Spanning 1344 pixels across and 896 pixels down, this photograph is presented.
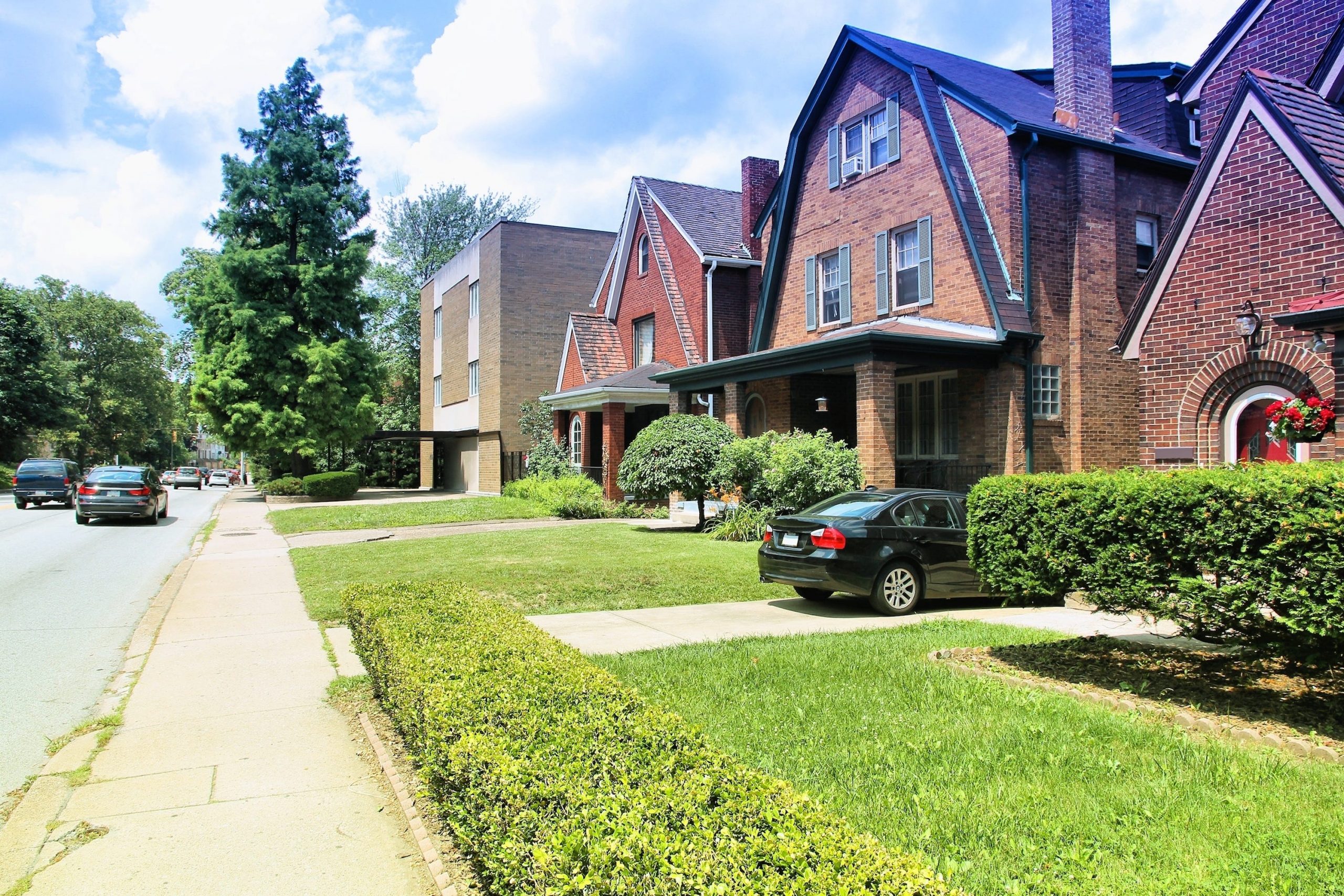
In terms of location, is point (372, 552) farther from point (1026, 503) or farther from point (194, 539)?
point (1026, 503)

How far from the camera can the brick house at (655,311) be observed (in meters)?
25.8

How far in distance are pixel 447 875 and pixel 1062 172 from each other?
58.2ft

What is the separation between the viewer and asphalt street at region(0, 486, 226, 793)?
21.1 ft

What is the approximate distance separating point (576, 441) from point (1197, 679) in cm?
2487

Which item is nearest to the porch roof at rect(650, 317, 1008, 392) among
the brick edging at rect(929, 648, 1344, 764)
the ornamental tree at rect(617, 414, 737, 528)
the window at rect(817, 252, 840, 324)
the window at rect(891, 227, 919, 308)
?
the window at rect(891, 227, 919, 308)

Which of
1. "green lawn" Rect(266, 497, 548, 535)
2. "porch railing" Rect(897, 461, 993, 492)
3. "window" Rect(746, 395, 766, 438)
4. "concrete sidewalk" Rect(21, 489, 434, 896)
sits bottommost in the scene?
"concrete sidewalk" Rect(21, 489, 434, 896)

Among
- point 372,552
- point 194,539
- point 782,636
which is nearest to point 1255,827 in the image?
point 782,636

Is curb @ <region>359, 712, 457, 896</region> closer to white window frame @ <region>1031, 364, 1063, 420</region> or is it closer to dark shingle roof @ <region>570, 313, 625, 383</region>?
white window frame @ <region>1031, 364, 1063, 420</region>

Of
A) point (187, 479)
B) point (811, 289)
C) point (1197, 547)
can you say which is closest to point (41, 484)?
point (811, 289)

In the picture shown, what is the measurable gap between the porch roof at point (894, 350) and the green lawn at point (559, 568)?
421 centimetres

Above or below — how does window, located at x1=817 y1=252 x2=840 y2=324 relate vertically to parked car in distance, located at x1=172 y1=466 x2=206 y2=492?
above

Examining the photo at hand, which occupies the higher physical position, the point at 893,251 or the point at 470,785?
the point at 893,251

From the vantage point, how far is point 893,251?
19.8 m

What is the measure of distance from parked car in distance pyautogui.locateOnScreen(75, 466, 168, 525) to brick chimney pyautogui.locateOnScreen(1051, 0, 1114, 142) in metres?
24.7
